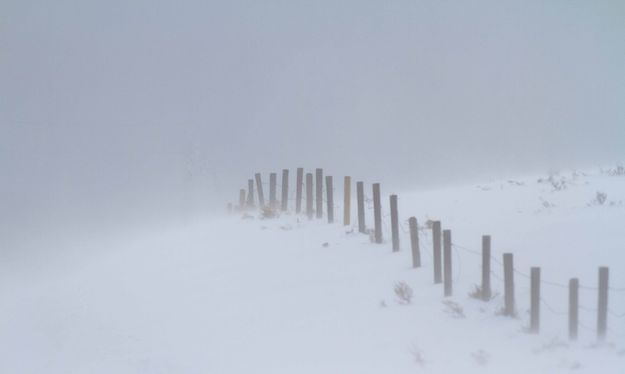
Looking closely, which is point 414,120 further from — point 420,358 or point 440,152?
point 420,358

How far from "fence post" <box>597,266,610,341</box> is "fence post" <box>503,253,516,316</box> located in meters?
1.03

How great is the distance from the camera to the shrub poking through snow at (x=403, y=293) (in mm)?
9609

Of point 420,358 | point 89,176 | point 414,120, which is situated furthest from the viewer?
point 414,120

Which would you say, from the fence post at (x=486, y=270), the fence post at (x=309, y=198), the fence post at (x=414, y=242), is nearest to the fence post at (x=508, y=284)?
the fence post at (x=486, y=270)

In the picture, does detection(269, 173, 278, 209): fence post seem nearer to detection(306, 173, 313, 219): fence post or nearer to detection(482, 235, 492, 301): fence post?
detection(306, 173, 313, 219): fence post

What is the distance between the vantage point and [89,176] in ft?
403

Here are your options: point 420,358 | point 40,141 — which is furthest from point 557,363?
point 40,141

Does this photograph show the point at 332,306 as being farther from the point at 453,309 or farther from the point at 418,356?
the point at 418,356

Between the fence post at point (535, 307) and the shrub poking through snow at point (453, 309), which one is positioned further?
the shrub poking through snow at point (453, 309)

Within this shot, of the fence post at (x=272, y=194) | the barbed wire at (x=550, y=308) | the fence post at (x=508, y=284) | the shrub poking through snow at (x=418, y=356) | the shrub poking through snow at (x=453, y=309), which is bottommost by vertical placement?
the shrub poking through snow at (x=418, y=356)

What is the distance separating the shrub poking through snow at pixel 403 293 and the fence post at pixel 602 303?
96.3 inches

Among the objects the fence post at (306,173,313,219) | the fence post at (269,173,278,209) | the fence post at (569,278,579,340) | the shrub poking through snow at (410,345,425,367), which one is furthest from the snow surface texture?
the fence post at (269,173,278,209)

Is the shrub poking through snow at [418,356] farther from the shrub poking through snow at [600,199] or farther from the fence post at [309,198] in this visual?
the fence post at [309,198]

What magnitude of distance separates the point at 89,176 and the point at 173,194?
31238 mm
